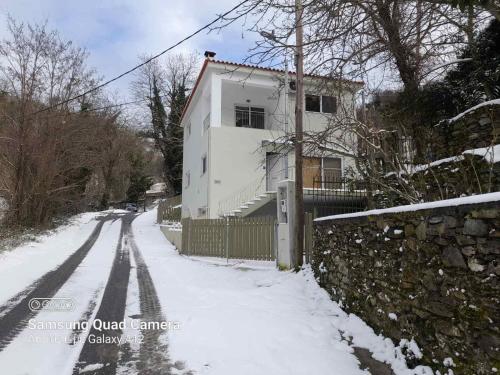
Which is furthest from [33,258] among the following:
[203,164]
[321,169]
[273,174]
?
[321,169]

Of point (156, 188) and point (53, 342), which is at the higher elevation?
point (156, 188)

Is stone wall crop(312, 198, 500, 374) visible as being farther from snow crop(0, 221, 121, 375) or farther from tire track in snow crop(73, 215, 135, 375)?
snow crop(0, 221, 121, 375)

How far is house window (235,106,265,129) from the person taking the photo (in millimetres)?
19641

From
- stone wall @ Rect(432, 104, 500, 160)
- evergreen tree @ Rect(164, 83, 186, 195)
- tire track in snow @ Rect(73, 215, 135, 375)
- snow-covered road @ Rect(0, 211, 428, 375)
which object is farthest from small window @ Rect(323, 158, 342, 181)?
evergreen tree @ Rect(164, 83, 186, 195)

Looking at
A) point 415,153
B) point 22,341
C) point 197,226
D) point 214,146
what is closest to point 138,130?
point 214,146

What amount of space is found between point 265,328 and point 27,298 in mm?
4731

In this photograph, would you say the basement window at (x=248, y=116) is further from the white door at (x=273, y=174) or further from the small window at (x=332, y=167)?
the small window at (x=332, y=167)

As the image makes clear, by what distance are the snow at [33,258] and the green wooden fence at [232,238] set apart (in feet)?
14.8

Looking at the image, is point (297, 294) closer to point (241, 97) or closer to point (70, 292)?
point (70, 292)

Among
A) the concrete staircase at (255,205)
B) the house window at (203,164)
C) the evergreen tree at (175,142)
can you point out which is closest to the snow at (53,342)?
the concrete staircase at (255,205)

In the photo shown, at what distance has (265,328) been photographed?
19.1 feet

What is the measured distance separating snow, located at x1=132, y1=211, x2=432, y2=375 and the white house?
7621 millimetres

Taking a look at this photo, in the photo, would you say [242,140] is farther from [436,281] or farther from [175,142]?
[175,142]

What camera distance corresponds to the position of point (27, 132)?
64.1ft
